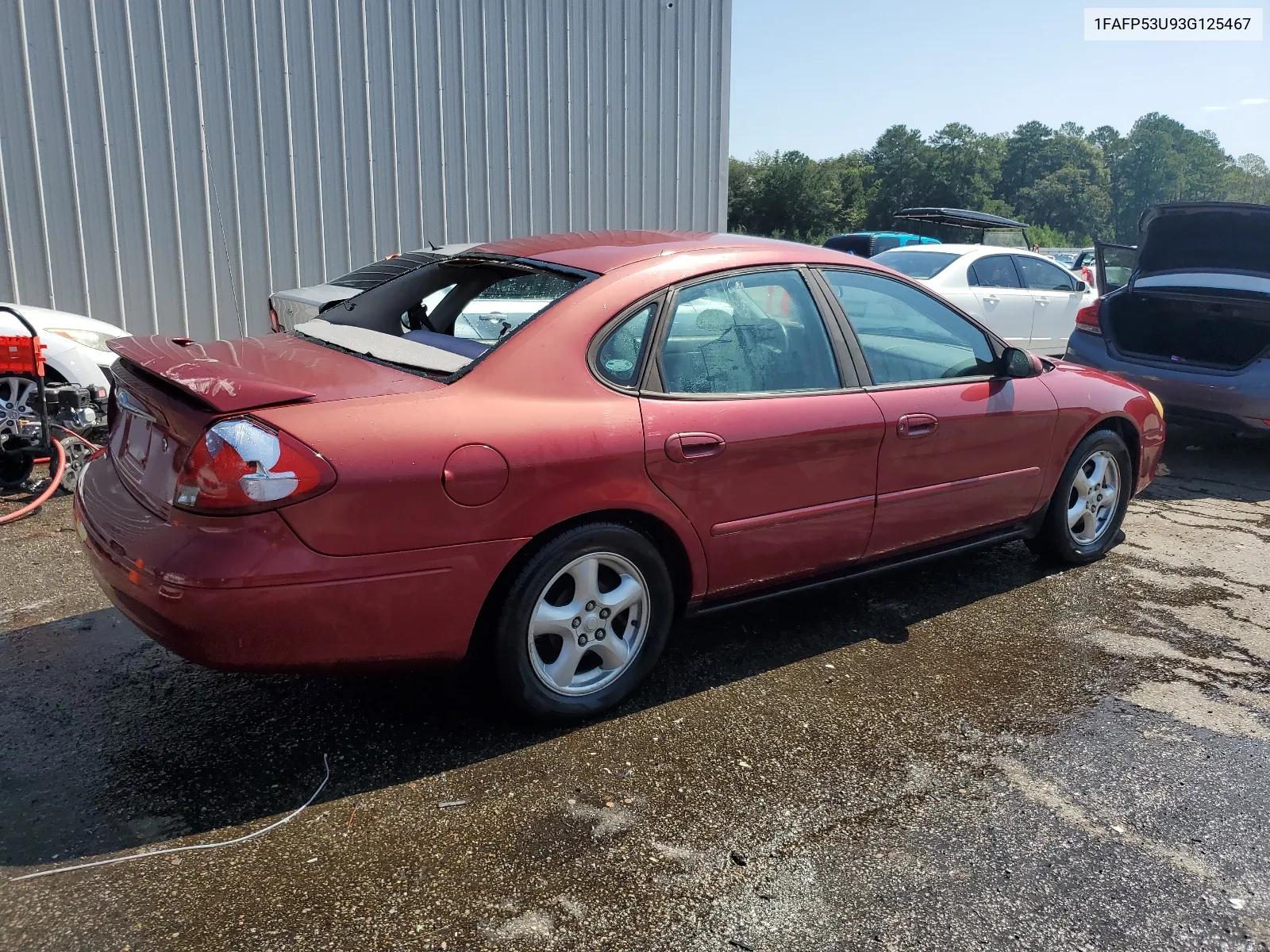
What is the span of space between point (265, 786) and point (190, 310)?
7.71 m

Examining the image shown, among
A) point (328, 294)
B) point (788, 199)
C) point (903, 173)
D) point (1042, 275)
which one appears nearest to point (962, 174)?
point (903, 173)

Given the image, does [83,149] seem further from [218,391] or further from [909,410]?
[909,410]

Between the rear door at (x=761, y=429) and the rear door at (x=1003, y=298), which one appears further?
the rear door at (x=1003, y=298)

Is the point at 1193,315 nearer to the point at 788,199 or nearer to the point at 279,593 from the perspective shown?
the point at 279,593

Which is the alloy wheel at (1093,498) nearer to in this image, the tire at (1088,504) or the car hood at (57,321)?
the tire at (1088,504)

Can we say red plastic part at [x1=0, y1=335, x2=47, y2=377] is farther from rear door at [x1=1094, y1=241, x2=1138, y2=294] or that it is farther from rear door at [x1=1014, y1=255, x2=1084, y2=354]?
rear door at [x1=1014, y1=255, x2=1084, y2=354]

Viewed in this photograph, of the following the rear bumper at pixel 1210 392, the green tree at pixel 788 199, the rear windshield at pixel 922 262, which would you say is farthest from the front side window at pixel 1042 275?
the green tree at pixel 788 199

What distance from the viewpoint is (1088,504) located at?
15.6 feet

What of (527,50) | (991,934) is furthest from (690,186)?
(991,934)

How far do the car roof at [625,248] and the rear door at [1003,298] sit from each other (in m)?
6.65

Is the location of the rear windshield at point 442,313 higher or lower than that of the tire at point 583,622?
higher

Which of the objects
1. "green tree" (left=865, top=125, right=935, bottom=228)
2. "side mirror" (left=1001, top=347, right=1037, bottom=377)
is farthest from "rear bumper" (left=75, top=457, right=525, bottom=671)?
"green tree" (left=865, top=125, right=935, bottom=228)

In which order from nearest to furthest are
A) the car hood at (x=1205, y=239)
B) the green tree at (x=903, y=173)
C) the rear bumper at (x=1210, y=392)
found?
the rear bumper at (x=1210, y=392) < the car hood at (x=1205, y=239) < the green tree at (x=903, y=173)

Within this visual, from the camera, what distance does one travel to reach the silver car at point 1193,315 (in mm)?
6586
